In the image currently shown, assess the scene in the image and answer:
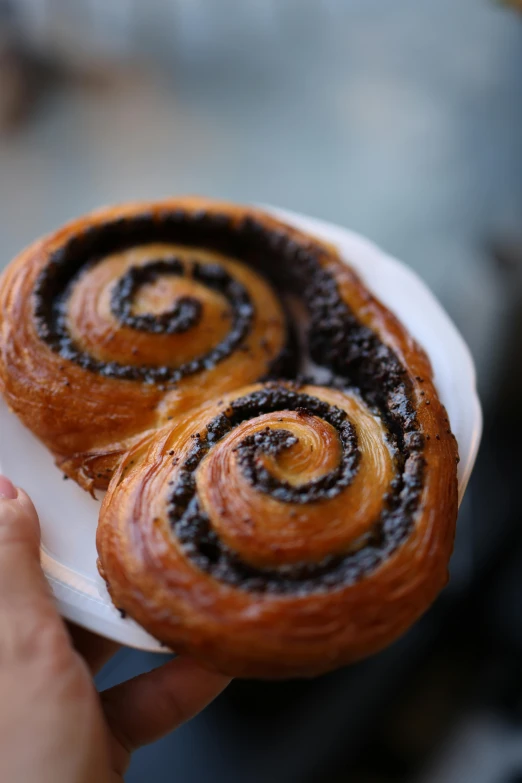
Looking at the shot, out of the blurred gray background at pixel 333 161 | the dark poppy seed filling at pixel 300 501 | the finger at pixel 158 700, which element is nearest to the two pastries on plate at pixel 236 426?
the dark poppy seed filling at pixel 300 501

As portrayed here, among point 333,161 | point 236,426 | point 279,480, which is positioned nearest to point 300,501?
point 279,480

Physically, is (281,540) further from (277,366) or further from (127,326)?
(127,326)

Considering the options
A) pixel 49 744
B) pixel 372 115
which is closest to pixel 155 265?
pixel 49 744

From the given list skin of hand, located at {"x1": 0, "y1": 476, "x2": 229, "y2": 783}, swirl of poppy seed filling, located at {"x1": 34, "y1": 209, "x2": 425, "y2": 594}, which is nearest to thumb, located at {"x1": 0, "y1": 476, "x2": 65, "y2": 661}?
skin of hand, located at {"x1": 0, "y1": 476, "x2": 229, "y2": 783}

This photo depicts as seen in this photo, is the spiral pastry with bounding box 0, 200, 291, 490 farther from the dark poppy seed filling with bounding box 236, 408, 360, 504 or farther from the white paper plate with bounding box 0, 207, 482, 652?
the dark poppy seed filling with bounding box 236, 408, 360, 504

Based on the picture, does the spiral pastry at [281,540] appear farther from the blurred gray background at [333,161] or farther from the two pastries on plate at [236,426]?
the blurred gray background at [333,161]

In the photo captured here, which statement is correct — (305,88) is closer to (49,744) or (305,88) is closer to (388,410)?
(388,410)
